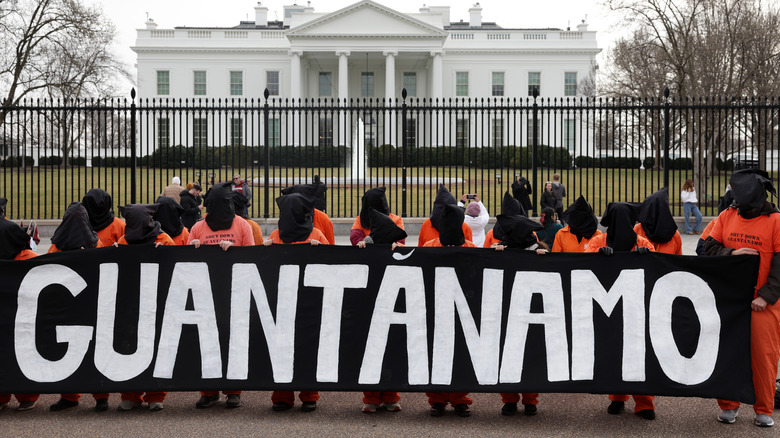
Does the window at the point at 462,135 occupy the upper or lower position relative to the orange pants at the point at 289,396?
upper

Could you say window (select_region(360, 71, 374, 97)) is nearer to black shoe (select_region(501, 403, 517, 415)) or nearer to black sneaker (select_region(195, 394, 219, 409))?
black sneaker (select_region(195, 394, 219, 409))

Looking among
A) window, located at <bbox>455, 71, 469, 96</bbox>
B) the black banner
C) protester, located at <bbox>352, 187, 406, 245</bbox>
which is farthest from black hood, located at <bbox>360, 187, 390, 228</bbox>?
window, located at <bbox>455, 71, 469, 96</bbox>

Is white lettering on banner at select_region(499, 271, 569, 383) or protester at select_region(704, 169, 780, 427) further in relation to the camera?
white lettering on banner at select_region(499, 271, 569, 383)

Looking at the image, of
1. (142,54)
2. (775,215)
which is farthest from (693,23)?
(142,54)

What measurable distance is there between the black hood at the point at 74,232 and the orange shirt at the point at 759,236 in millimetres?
4700

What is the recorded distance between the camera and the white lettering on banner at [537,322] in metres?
4.79

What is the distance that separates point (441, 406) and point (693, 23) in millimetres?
21717

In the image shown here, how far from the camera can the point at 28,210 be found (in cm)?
1761

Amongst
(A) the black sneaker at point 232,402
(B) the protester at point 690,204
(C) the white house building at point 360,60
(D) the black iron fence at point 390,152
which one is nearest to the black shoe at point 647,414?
(A) the black sneaker at point 232,402

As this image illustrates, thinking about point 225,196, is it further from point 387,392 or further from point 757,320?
point 757,320

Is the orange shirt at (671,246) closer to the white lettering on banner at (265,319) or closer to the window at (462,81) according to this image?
the white lettering on banner at (265,319)

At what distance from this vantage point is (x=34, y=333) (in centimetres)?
492

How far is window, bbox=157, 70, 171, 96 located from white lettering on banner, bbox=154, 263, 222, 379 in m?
50.4

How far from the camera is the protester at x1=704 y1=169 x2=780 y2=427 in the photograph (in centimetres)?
468
